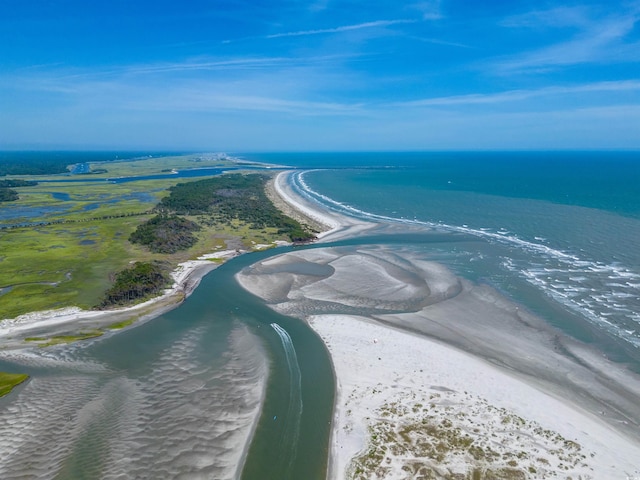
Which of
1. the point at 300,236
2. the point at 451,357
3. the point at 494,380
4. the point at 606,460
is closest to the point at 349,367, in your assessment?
the point at 451,357

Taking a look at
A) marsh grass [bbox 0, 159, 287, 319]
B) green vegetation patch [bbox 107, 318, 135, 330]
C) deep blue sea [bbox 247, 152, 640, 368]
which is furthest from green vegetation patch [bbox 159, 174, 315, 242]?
green vegetation patch [bbox 107, 318, 135, 330]

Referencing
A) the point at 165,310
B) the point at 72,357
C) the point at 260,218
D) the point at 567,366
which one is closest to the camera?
the point at 567,366

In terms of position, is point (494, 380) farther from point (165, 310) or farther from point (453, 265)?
point (165, 310)

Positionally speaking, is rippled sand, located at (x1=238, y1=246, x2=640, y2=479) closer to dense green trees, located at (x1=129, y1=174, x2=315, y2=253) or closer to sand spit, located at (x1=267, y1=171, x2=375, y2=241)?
dense green trees, located at (x1=129, y1=174, x2=315, y2=253)

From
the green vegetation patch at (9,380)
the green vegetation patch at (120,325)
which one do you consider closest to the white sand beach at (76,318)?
the green vegetation patch at (120,325)

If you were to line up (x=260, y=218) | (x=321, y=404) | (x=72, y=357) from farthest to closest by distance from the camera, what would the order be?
(x=260, y=218) < (x=72, y=357) < (x=321, y=404)

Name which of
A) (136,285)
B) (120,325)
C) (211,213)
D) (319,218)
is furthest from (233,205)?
(120,325)
